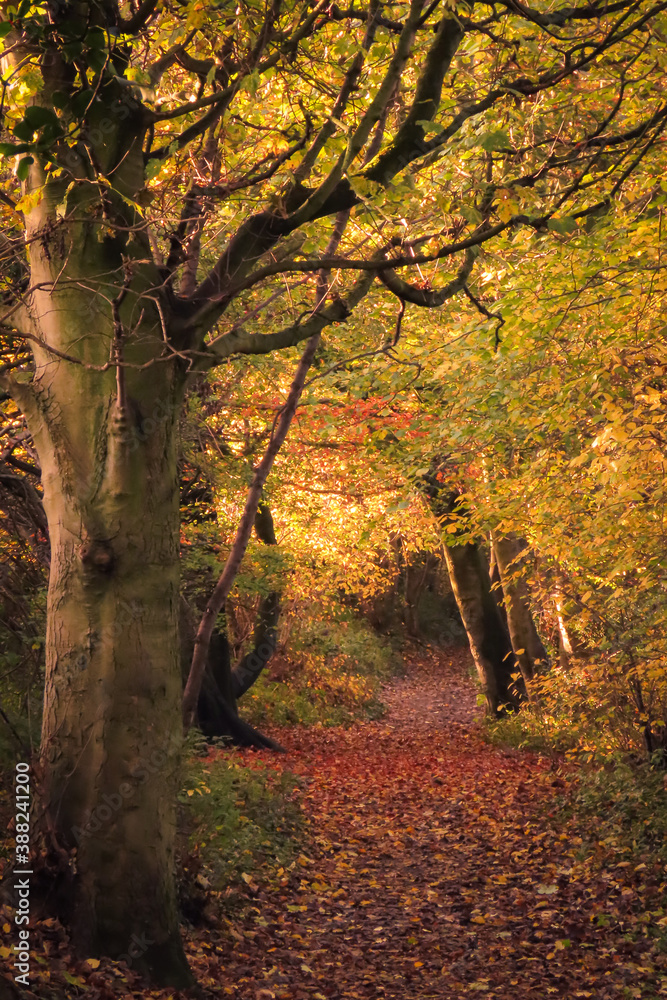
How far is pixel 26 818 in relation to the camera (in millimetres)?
5051

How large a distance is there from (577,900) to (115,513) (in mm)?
5104

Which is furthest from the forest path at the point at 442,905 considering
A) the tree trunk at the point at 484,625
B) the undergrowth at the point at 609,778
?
the tree trunk at the point at 484,625

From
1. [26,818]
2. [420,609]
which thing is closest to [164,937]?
[26,818]

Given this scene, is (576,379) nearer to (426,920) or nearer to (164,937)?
(426,920)

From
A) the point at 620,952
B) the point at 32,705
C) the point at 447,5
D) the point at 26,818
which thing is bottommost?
the point at 620,952

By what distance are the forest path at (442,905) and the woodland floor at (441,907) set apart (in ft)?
0.05

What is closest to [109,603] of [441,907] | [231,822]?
[231,822]

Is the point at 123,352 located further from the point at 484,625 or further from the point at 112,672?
the point at 484,625

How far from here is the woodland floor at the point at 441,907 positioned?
227 inches

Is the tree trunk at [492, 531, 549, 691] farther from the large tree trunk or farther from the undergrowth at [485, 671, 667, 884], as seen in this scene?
the large tree trunk

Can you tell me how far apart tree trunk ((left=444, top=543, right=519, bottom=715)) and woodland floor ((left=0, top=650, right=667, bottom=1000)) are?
3756mm

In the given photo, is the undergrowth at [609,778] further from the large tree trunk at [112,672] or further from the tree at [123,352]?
the tree at [123,352]

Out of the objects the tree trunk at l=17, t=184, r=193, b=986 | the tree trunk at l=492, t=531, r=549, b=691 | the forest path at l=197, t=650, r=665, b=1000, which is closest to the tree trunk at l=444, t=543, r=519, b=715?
the tree trunk at l=492, t=531, r=549, b=691

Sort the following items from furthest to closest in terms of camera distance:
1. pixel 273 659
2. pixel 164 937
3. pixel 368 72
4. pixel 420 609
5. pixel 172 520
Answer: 1. pixel 420 609
2. pixel 273 659
3. pixel 368 72
4. pixel 172 520
5. pixel 164 937
